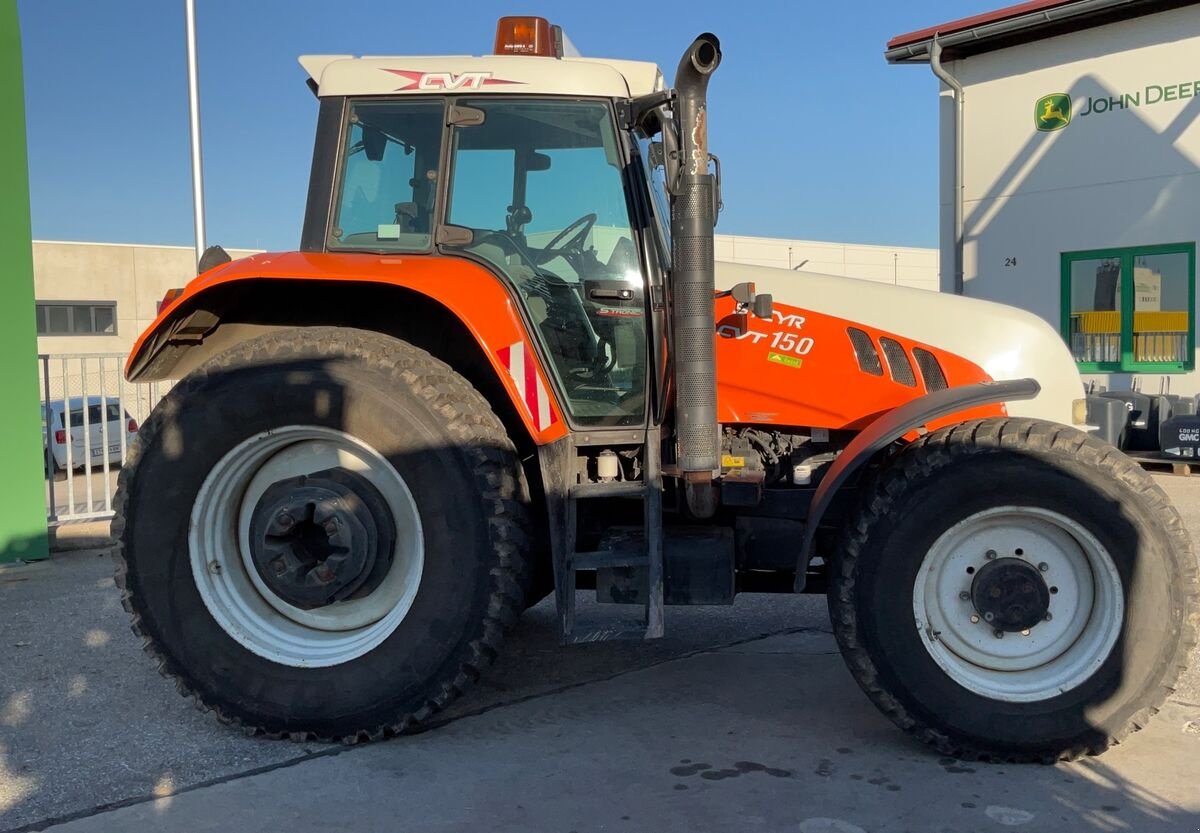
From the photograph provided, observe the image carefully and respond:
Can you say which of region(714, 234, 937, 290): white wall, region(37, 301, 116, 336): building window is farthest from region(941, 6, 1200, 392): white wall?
region(37, 301, 116, 336): building window

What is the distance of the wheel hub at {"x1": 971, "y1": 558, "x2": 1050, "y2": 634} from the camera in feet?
11.4

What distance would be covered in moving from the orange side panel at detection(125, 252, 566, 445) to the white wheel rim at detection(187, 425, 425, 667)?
55 cm

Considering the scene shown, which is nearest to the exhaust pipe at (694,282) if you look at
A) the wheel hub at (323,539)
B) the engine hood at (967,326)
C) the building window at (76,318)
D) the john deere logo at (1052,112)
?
the engine hood at (967,326)

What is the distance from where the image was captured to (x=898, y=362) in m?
3.94

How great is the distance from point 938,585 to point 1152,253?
11266mm

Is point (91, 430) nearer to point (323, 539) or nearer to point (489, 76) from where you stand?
point (323, 539)

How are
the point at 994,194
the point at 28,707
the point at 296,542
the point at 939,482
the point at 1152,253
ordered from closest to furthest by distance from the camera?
the point at 939,482, the point at 296,542, the point at 28,707, the point at 1152,253, the point at 994,194

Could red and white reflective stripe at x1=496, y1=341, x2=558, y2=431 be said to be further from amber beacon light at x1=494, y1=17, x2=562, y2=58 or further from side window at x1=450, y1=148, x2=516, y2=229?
amber beacon light at x1=494, y1=17, x2=562, y2=58

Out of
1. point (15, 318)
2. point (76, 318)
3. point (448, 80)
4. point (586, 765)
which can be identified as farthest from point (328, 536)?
point (76, 318)

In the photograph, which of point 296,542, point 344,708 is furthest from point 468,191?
point 344,708

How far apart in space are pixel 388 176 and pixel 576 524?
1527 mm

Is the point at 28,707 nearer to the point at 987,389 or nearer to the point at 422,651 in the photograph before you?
the point at 422,651

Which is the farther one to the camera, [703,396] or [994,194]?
[994,194]

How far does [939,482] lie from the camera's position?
3.48 m
